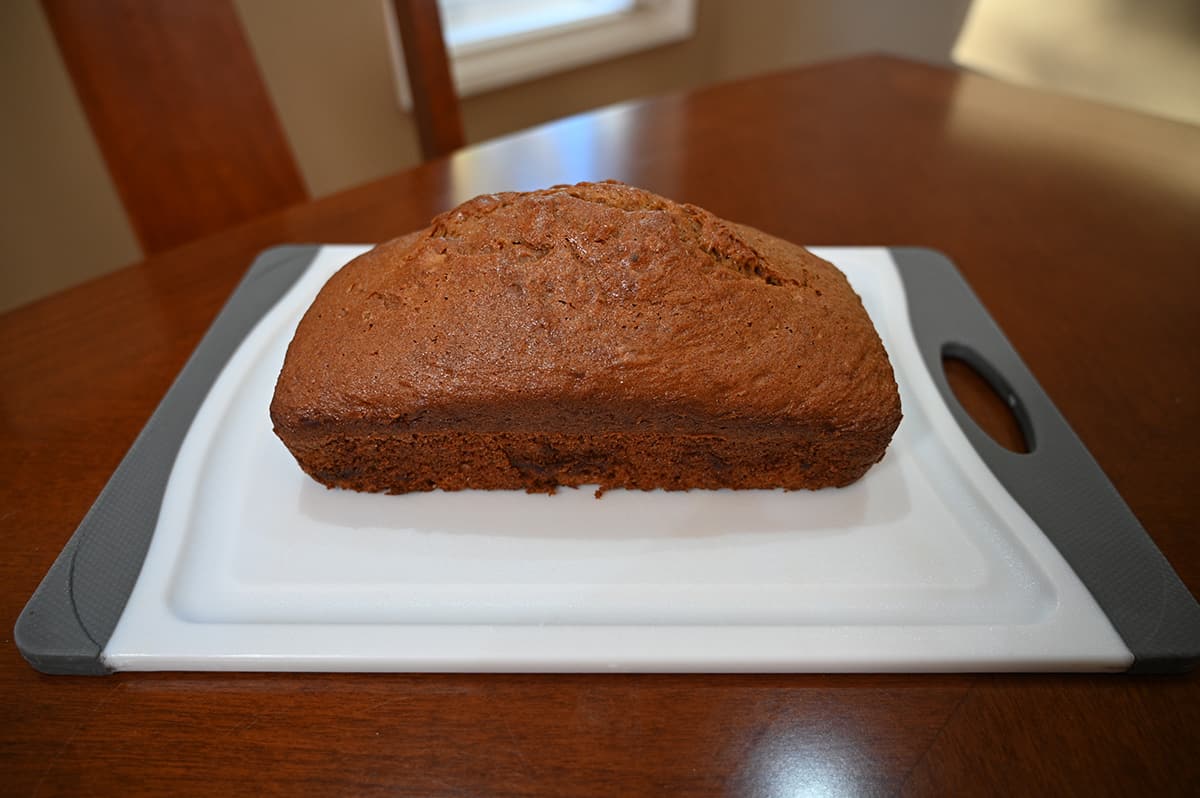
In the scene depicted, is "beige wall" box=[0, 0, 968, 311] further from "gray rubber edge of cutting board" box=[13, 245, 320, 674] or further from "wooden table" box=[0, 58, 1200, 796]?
"gray rubber edge of cutting board" box=[13, 245, 320, 674]

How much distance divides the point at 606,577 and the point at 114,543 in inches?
22.7

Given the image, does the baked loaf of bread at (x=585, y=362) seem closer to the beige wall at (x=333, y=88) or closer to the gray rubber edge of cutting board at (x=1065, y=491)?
the gray rubber edge of cutting board at (x=1065, y=491)

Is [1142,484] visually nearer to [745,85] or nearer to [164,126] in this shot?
[745,85]

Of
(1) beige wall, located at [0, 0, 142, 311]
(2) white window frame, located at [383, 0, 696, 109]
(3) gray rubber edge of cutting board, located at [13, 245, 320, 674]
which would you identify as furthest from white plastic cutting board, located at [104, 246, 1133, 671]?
(2) white window frame, located at [383, 0, 696, 109]

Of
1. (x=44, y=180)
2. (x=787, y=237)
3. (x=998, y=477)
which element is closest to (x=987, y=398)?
(x=998, y=477)

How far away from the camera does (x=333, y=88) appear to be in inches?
88.0

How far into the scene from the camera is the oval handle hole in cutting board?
3.42 ft

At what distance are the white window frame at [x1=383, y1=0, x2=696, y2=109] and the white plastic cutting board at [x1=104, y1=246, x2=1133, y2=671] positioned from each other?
1774mm

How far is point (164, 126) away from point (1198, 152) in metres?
2.29

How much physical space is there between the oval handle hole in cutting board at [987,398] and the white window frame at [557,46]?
179cm

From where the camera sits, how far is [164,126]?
1437 mm

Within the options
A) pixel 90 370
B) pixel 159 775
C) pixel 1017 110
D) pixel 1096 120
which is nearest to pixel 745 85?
pixel 1017 110

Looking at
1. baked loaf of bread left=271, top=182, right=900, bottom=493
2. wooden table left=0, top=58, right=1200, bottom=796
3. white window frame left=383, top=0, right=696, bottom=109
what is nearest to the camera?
wooden table left=0, top=58, right=1200, bottom=796

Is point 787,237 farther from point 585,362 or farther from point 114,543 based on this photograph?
point 114,543
